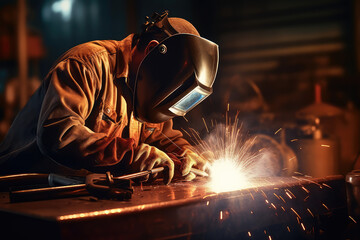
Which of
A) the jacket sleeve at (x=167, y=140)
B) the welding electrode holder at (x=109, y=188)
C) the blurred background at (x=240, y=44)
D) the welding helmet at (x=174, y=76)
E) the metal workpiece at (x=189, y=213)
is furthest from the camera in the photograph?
the blurred background at (x=240, y=44)

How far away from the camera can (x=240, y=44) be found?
15.9ft

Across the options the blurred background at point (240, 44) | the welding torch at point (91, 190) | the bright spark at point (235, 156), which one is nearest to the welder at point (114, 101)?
the bright spark at point (235, 156)

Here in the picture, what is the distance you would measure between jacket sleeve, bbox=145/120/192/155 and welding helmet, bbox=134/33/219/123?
0.48 meters

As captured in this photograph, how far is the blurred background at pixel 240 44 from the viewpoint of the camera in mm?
4191

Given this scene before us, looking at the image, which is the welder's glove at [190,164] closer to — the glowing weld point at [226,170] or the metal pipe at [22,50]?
the glowing weld point at [226,170]

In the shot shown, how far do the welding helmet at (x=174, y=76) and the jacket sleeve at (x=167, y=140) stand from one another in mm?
477

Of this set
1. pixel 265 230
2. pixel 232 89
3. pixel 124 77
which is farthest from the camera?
pixel 232 89

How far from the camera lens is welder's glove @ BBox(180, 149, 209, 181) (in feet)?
5.97

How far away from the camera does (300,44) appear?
15.0 feet

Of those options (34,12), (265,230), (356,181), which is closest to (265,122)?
(356,181)

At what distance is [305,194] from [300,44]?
10.5ft

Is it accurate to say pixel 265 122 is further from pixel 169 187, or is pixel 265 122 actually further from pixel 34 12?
pixel 34 12

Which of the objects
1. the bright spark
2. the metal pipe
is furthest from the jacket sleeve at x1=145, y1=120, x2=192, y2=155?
the metal pipe

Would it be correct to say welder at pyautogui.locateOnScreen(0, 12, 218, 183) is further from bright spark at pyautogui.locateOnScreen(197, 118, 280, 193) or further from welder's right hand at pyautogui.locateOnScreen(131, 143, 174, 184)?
bright spark at pyautogui.locateOnScreen(197, 118, 280, 193)
